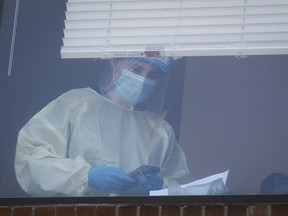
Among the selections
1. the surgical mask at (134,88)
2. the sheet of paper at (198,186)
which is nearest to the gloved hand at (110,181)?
the sheet of paper at (198,186)

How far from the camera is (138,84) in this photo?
17.4 feet

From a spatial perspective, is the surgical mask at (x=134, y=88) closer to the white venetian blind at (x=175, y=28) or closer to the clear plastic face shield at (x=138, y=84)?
the clear plastic face shield at (x=138, y=84)

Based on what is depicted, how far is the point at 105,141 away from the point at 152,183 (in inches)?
16.3

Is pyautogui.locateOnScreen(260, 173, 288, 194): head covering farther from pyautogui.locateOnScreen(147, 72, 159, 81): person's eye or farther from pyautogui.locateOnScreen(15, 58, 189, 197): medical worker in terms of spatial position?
pyautogui.locateOnScreen(147, 72, 159, 81): person's eye

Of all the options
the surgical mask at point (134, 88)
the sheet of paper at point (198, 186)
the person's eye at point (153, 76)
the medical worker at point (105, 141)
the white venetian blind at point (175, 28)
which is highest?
the white venetian blind at point (175, 28)

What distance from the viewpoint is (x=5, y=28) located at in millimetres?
5594

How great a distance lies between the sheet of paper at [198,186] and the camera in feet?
16.3

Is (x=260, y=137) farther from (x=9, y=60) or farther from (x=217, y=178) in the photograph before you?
(x=9, y=60)

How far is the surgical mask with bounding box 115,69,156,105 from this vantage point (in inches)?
208

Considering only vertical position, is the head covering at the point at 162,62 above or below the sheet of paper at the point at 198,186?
above

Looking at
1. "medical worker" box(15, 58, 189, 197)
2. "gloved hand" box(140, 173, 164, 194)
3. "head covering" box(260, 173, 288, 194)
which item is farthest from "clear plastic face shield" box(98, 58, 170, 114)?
"head covering" box(260, 173, 288, 194)

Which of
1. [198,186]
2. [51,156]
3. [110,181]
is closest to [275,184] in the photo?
[198,186]

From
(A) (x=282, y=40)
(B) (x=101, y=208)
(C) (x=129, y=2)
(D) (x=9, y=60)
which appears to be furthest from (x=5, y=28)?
(A) (x=282, y=40)

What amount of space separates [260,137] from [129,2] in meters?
1.26
